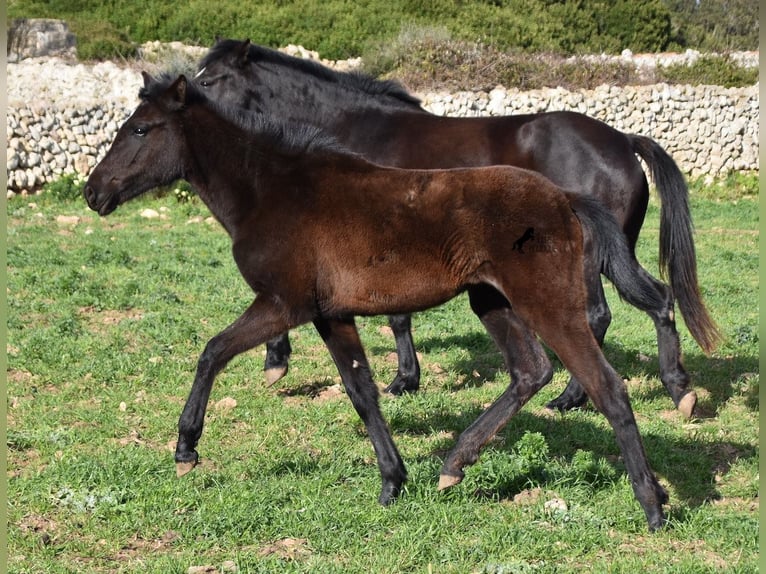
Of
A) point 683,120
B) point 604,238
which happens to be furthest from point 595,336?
point 683,120

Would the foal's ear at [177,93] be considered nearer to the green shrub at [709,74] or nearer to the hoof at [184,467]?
the hoof at [184,467]

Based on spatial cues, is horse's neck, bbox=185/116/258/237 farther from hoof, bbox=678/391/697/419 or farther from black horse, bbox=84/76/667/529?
hoof, bbox=678/391/697/419

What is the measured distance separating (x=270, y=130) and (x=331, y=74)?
2.62m

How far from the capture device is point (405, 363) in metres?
6.95

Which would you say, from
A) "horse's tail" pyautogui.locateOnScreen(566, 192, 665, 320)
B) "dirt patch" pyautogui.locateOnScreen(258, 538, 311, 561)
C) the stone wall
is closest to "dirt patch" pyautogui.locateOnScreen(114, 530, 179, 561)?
"dirt patch" pyautogui.locateOnScreen(258, 538, 311, 561)

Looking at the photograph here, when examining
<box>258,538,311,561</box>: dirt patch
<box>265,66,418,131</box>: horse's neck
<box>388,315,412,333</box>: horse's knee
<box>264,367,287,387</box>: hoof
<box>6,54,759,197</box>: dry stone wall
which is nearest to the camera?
<box>258,538,311,561</box>: dirt patch

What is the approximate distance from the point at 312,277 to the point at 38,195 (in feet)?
39.7

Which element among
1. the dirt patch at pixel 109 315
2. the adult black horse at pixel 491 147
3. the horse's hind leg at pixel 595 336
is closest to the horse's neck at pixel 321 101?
the adult black horse at pixel 491 147

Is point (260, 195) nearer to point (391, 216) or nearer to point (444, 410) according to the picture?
point (391, 216)

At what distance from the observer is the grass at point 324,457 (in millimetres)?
4121

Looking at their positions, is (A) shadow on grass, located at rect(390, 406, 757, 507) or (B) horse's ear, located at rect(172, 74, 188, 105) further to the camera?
(B) horse's ear, located at rect(172, 74, 188, 105)

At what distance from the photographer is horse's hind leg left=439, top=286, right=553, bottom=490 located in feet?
15.1

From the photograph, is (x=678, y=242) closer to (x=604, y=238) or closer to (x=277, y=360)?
(x=604, y=238)

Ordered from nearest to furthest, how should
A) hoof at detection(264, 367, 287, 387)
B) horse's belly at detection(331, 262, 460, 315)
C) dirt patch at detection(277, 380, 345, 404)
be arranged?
1. horse's belly at detection(331, 262, 460, 315)
2. hoof at detection(264, 367, 287, 387)
3. dirt patch at detection(277, 380, 345, 404)
